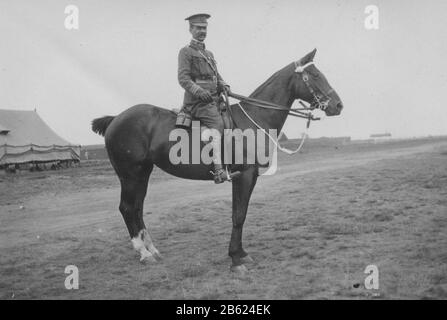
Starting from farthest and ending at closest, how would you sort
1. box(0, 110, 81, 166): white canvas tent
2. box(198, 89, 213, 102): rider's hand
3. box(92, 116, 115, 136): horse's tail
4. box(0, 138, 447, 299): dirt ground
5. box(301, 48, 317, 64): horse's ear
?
box(0, 110, 81, 166): white canvas tent
box(92, 116, 115, 136): horse's tail
box(301, 48, 317, 64): horse's ear
box(198, 89, 213, 102): rider's hand
box(0, 138, 447, 299): dirt ground

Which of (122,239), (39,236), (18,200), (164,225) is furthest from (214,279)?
(18,200)

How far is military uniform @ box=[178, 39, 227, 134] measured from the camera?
19.8 ft

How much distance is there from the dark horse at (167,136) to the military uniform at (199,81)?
378mm

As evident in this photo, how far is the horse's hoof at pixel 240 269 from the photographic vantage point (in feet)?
18.1

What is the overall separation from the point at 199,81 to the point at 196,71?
0.16 meters

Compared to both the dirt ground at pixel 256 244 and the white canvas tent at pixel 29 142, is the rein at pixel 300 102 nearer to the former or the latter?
the dirt ground at pixel 256 244

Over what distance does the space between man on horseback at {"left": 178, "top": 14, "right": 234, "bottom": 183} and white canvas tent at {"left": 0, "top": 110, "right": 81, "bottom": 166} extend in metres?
24.9

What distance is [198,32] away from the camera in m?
6.22

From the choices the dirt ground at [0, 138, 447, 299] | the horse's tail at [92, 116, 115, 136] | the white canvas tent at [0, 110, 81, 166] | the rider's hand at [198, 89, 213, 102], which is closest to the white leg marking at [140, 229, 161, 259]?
the dirt ground at [0, 138, 447, 299]

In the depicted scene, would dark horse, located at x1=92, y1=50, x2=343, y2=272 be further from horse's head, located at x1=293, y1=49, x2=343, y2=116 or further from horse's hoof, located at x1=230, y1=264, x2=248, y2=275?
horse's hoof, located at x1=230, y1=264, x2=248, y2=275

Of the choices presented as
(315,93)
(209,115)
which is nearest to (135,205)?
(209,115)

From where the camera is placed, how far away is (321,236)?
7.09m

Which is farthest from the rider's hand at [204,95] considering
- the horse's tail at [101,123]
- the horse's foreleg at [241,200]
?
the horse's tail at [101,123]
